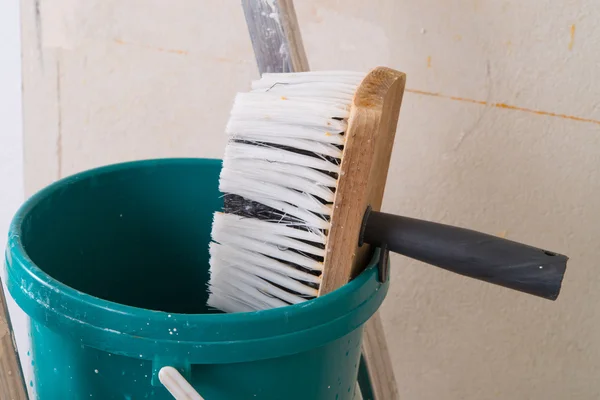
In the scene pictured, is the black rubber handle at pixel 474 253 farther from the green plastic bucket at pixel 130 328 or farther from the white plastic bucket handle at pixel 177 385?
the white plastic bucket handle at pixel 177 385

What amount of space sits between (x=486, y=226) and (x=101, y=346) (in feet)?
1.75

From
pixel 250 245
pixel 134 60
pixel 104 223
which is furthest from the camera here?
pixel 134 60

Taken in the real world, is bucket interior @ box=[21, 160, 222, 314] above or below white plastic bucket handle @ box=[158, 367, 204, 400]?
above

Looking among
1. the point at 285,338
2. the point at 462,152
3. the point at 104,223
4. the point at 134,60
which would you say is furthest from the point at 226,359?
the point at 134,60

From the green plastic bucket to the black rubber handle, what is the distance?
0.11 feet

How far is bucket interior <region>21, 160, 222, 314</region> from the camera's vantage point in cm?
63

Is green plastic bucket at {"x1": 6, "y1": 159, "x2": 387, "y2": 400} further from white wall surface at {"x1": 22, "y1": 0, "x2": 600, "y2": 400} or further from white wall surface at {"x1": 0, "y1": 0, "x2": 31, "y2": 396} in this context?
white wall surface at {"x1": 0, "y1": 0, "x2": 31, "y2": 396}

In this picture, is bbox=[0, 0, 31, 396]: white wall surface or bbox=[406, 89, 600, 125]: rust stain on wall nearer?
bbox=[406, 89, 600, 125]: rust stain on wall

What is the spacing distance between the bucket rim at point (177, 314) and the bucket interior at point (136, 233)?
12 centimetres

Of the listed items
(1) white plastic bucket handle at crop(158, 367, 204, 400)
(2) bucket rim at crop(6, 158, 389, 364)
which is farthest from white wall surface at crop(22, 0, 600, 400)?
(1) white plastic bucket handle at crop(158, 367, 204, 400)

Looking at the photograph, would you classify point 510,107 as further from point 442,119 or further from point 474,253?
point 474,253

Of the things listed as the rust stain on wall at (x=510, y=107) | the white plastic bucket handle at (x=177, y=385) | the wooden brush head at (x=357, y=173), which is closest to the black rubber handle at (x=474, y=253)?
the wooden brush head at (x=357, y=173)

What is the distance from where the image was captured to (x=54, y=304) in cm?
44

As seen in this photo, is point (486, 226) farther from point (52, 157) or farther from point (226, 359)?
point (52, 157)
